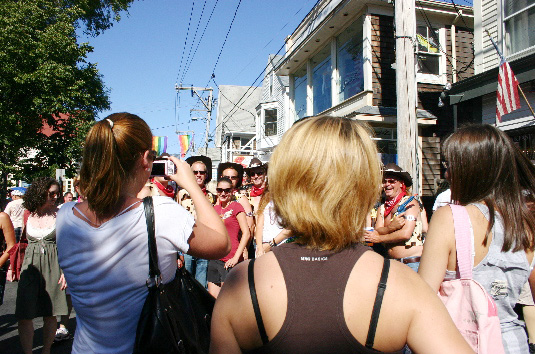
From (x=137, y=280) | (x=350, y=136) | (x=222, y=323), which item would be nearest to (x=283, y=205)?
(x=350, y=136)

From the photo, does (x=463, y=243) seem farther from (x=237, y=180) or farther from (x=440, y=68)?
(x=440, y=68)

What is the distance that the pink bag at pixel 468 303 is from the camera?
62.2 inches

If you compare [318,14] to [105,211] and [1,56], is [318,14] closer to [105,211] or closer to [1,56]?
[1,56]

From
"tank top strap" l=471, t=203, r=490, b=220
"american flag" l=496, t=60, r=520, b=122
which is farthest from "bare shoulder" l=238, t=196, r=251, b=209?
"american flag" l=496, t=60, r=520, b=122

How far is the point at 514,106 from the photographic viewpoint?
304 inches

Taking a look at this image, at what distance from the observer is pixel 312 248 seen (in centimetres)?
126

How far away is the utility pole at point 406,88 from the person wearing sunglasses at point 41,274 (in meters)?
5.08

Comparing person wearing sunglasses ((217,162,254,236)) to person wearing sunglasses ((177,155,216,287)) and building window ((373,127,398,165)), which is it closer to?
person wearing sunglasses ((177,155,216,287))

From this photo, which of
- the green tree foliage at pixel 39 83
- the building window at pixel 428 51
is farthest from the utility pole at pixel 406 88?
the green tree foliage at pixel 39 83

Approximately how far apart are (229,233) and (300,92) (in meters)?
13.8

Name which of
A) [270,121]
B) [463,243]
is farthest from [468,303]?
[270,121]

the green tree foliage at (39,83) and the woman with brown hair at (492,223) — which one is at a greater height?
the green tree foliage at (39,83)

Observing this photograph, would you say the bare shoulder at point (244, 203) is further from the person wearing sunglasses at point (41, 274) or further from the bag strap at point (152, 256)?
the bag strap at point (152, 256)

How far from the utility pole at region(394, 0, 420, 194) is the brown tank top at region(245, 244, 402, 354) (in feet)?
19.2
